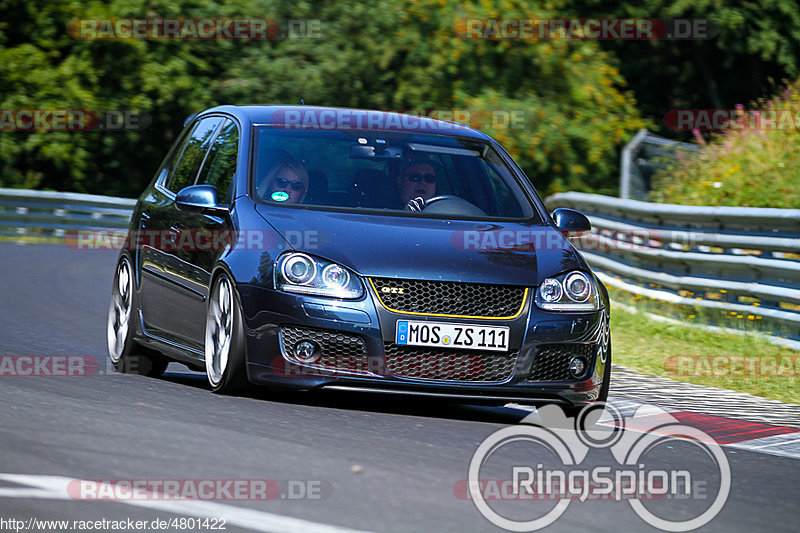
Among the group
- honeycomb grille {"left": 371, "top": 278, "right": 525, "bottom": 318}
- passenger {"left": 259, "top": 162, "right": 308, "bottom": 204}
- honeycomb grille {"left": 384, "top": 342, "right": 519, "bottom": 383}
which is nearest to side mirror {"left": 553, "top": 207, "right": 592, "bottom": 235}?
honeycomb grille {"left": 371, "top": 278, "right": 525, "bottom": 318}

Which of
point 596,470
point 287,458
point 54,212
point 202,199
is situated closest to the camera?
point 287,458

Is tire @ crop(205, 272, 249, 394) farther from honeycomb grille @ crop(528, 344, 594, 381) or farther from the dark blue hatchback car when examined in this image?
honeycomb grille @ crop(528, 344, 594, 381)

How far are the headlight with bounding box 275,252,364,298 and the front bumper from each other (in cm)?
5

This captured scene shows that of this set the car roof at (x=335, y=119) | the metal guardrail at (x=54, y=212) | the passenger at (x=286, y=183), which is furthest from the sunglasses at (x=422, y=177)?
the metal guardrail at (x=54, y=212)

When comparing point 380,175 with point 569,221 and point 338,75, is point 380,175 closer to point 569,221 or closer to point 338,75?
point 569,221

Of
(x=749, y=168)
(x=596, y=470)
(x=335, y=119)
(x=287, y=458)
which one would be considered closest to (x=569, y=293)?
(x=596, y=470)

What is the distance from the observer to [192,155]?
9.23 meters

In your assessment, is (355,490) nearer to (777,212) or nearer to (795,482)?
(795,482)

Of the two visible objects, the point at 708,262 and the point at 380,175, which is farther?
the point at 708,262

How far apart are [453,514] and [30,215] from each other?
22033mm

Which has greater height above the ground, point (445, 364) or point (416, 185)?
point (416, 185)

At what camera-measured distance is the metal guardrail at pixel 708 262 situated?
12.1m

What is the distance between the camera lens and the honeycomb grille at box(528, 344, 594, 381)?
7355mm

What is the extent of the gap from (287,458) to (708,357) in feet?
20.6
